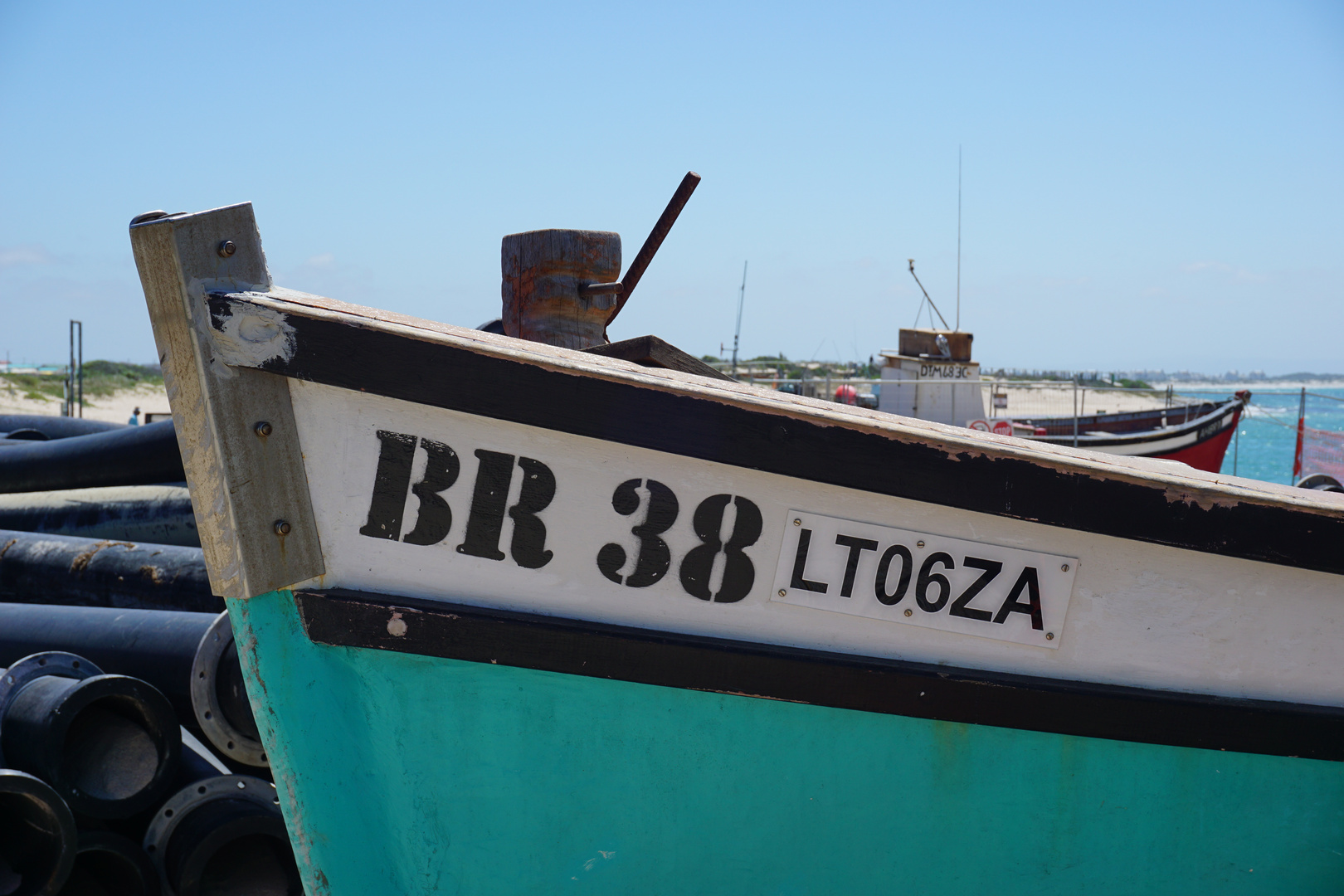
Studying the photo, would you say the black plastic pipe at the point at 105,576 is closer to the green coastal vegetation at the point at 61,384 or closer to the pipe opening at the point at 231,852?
the pipe opening at the point at 231,852

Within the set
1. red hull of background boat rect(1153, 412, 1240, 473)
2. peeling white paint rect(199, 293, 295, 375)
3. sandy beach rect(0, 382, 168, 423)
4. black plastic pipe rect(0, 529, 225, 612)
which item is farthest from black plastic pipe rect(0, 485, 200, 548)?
sandy beach rect(0, 382, 168, 423)

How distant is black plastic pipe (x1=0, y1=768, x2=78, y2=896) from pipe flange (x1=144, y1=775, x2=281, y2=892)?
23cm

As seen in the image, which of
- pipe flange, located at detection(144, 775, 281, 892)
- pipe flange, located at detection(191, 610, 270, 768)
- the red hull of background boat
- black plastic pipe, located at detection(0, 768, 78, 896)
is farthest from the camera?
the red hull of background boat

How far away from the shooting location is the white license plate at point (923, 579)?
1761mm

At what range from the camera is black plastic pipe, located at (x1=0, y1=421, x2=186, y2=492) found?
476cm

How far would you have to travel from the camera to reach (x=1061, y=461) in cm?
175

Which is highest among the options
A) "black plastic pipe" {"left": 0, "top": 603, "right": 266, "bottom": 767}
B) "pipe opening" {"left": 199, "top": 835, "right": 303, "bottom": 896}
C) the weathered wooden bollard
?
the weathered wooden bollard

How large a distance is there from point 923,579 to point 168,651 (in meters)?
2.48

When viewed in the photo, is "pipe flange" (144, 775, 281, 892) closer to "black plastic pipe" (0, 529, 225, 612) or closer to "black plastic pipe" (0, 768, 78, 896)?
"black plastic pipe" (0, 768, 78, 896)

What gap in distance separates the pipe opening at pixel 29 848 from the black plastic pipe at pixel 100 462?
8.34ft

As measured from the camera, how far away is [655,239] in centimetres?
318

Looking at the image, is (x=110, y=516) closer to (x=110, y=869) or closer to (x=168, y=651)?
(x=168, y=651)

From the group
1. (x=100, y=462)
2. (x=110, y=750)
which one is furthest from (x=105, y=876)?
(x=100, y=462)

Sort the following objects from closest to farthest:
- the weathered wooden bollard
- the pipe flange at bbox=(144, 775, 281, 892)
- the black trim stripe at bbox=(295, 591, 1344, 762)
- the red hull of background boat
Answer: the black trim stripe at bbox=(295, 591, 1344, 762)
the pipe flange at bbox=(144, 775, 281, 892)
the weathered wooden bollard
the red hull of background boat
